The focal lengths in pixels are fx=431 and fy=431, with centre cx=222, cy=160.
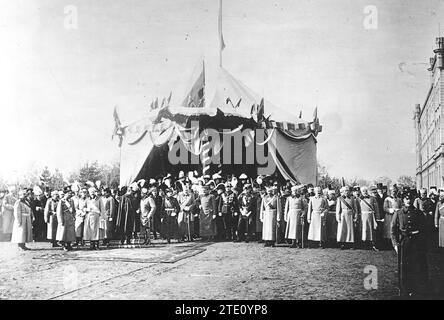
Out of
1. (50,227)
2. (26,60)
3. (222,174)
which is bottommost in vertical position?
(50,227)

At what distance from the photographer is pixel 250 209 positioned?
9297 millimetres

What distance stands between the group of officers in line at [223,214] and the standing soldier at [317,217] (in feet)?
0.06

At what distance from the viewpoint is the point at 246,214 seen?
9.20 meters

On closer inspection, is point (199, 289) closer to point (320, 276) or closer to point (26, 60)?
point (320, 276)

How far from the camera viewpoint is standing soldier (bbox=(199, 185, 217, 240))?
9578 millimetres

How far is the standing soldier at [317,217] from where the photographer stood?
818cm

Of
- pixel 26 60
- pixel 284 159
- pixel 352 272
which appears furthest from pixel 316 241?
pixel 26 60

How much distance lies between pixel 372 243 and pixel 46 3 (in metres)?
7.18

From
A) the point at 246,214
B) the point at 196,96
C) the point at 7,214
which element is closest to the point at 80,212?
the point at 7,214

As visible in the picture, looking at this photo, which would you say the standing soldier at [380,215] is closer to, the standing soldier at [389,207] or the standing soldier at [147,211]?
the standing soldier at [389,207]

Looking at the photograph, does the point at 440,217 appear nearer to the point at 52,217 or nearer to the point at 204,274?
the point at 204,274

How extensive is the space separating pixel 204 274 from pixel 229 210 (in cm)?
354

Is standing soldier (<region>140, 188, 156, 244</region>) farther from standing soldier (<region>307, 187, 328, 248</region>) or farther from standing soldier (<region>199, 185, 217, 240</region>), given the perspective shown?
standing soldier (<region>307, 187, 328, 248</region>)

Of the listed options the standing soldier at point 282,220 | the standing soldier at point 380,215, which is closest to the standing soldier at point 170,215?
the standing soldier at point 282,220
